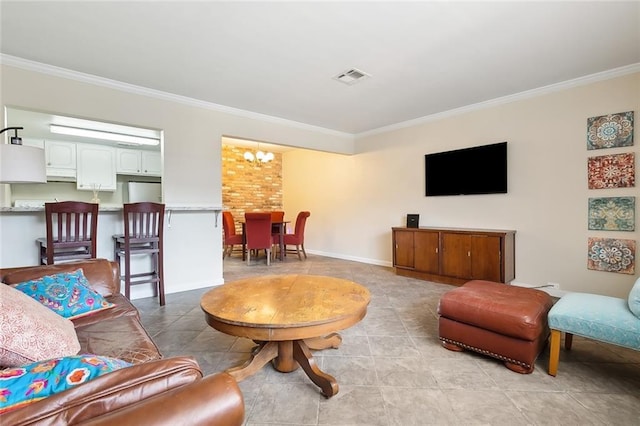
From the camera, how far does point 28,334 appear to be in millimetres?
981

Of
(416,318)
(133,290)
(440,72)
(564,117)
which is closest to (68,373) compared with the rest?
(416,318)

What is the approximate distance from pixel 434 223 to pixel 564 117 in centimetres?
200

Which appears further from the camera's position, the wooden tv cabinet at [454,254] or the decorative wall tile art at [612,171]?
the wooden tv cabinet at [454,254]

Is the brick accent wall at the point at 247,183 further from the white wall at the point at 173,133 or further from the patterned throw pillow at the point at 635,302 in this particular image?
the patterned throw pillow at the point at 635,302

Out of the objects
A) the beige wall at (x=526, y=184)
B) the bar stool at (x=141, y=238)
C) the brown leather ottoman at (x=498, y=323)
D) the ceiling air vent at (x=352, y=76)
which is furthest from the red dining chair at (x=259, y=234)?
the brown leather ottoman at (x=498, y=323)

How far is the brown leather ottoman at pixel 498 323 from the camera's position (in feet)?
6.05

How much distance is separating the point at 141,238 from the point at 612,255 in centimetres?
488

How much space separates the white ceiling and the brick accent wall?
3.56 metres

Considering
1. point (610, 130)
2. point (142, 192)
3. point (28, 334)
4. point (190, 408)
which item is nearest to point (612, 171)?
point (610, 130)

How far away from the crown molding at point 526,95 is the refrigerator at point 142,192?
14.6ft

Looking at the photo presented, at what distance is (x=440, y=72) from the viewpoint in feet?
10.2

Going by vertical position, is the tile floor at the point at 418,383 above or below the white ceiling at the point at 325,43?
below

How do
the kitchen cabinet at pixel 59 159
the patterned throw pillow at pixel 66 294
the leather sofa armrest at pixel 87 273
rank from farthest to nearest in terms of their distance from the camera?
the kitchen cabinet at pixel 59 159
the leather sofa armrest at pixel 87 273
the patterned throw pillow at pixel 66 294

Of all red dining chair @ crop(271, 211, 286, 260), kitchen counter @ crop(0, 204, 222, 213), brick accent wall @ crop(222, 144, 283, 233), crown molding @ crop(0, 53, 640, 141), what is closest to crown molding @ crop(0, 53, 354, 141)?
crown molding @ crop(0, 53, 640, 141)
